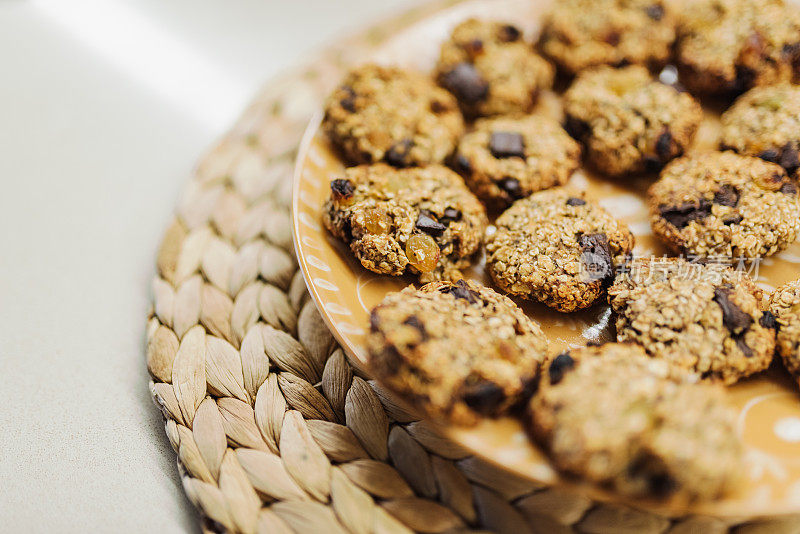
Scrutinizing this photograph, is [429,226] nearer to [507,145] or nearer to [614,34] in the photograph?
[507,145]

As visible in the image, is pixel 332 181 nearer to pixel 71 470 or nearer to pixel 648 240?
pixel 648 240

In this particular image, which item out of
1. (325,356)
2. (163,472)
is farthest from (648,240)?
(163,472)

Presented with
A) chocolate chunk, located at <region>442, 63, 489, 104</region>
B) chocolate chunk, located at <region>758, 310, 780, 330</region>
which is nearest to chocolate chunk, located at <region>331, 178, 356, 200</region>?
chocolate chunk, located at <region>442, 63, 489, 104</region>

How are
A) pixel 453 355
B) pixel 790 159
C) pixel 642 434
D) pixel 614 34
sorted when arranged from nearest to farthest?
1. pixel 642 434
2. pixel 453 355
3. pixel 790 159
4. pixel 614 34

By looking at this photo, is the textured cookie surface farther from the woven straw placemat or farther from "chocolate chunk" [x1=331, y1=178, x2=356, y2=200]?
"chocolate chunk" [x1=331, y1=178, x2=356, y2=200]

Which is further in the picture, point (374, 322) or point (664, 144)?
point (664, 144)

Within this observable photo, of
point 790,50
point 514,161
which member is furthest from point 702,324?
point 790,50
